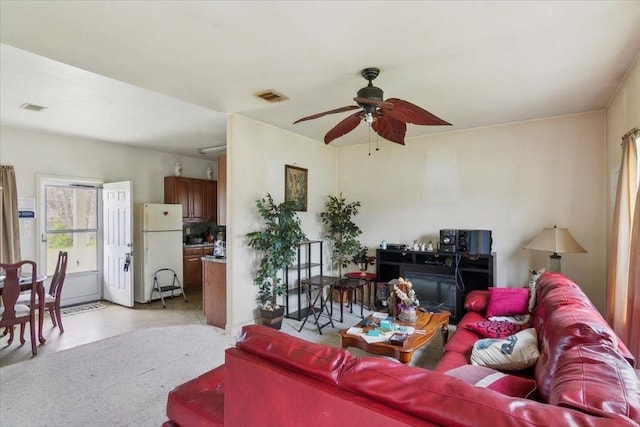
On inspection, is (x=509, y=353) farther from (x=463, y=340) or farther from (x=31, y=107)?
(x=31, y=107)

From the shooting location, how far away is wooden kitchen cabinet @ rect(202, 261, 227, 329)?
3.99 m

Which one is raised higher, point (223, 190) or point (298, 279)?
point (223, 190)

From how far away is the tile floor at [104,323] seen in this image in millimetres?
3385

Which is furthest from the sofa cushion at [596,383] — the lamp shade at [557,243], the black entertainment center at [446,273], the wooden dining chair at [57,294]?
the wooden dining chair at [57,294]

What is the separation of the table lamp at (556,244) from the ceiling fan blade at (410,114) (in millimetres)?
2136

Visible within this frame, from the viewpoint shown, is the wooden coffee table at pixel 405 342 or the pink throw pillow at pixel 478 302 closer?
the wooden coffee table at pixel 405 342

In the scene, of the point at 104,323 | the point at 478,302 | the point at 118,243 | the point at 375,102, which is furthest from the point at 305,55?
the point at 118,243

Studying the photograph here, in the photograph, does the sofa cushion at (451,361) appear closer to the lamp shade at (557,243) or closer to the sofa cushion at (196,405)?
the sofa cushion at (196,405)

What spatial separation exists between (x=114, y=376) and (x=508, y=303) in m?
3.51

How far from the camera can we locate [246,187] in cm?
395

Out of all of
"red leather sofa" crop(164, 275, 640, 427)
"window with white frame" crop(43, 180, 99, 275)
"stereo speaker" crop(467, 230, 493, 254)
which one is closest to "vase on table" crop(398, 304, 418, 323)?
"red leather sofa" crop(164, 275, 640, 427)

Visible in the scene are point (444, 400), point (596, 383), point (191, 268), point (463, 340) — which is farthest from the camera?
point (191, 268)

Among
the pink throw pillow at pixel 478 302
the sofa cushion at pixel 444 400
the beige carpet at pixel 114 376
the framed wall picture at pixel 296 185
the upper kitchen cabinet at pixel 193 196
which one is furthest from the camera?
the upper kitchen cabinet at pixel 193 196

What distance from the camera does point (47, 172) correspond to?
15.5ft
